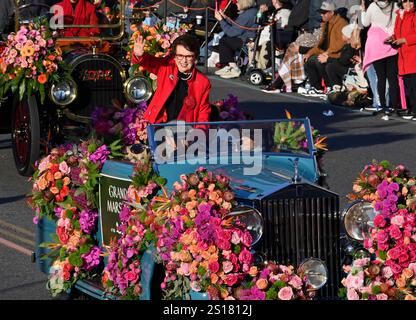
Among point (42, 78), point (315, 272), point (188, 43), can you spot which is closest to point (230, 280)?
point (315, 272)

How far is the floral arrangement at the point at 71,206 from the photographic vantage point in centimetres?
868

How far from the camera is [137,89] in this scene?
47.0ft

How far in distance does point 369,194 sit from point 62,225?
7.02ft

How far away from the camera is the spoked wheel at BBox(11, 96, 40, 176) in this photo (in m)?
14.2

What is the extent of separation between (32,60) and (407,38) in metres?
6.65

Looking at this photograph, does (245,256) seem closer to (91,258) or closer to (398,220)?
(398,220)

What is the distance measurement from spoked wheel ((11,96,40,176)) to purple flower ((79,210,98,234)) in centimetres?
534

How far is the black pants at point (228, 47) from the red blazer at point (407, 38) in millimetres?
5768

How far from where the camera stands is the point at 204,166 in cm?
843

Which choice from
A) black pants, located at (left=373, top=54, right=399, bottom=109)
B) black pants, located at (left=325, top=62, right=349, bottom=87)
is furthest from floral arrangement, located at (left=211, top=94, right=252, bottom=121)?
black pants, located at (left=325, top=62, right=349, bottom=87)

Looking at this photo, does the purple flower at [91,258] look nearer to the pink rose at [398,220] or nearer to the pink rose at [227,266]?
the pink rose at [227,266]

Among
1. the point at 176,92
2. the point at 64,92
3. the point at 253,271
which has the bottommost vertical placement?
the point at 253,271
